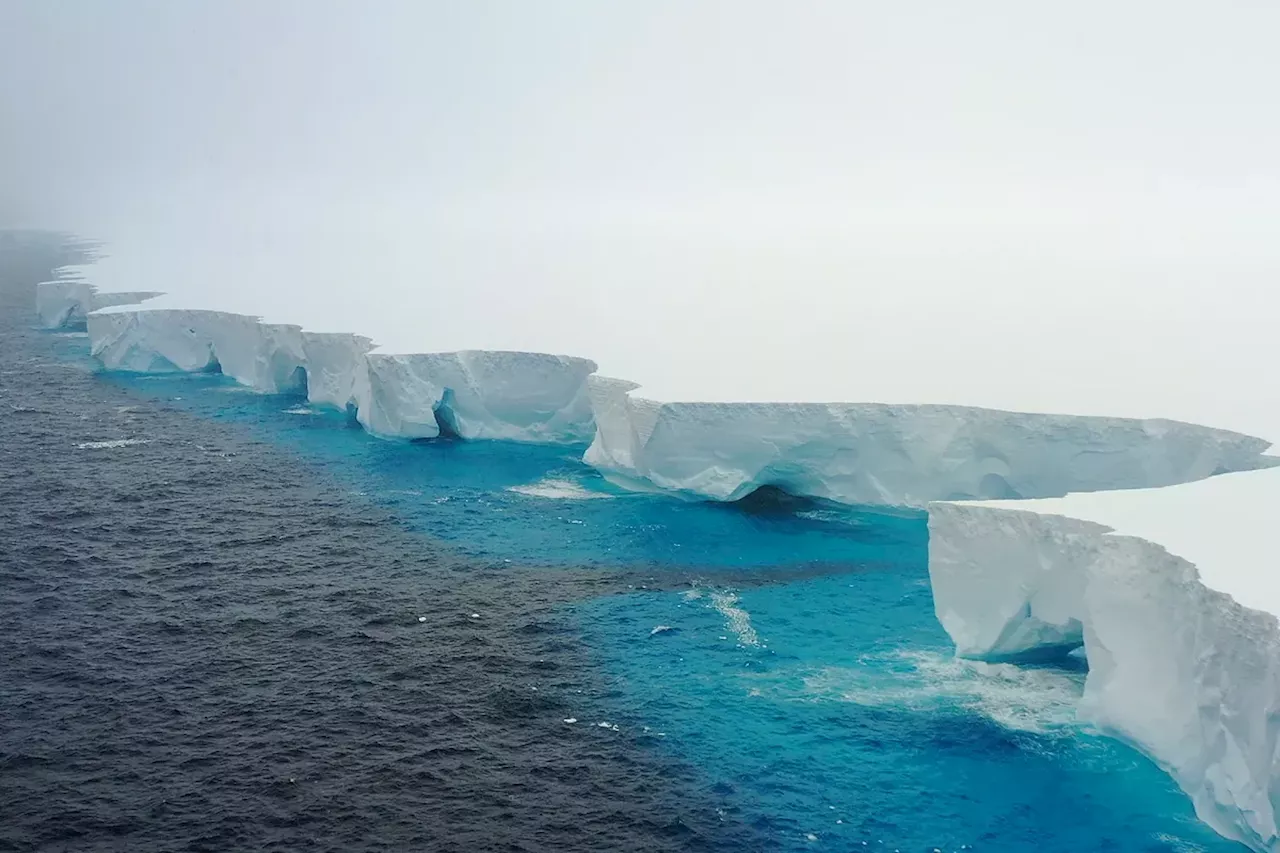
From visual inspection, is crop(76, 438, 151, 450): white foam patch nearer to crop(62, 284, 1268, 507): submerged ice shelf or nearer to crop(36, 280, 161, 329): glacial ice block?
crop(62, 284, 1268, 507): submerged ice shelf

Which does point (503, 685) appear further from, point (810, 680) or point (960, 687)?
point (960, 687)

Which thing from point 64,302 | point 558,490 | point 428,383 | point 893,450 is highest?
point 893,450

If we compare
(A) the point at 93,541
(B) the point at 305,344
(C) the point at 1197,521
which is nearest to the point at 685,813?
(C) the point at 1197,521

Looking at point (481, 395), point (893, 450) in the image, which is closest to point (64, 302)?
point (481, 395)

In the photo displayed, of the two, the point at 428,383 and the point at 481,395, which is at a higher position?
the point at 428,383

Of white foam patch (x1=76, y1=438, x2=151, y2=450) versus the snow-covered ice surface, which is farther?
the snow-covered ice surface

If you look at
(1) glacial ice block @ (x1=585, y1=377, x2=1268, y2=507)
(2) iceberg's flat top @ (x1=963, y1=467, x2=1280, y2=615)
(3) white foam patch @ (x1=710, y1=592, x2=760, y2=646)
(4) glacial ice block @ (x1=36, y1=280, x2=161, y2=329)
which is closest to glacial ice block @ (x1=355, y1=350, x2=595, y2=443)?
(1) glacial ice block @ (x1=585, y1=377, x2=1268, y2=507)
